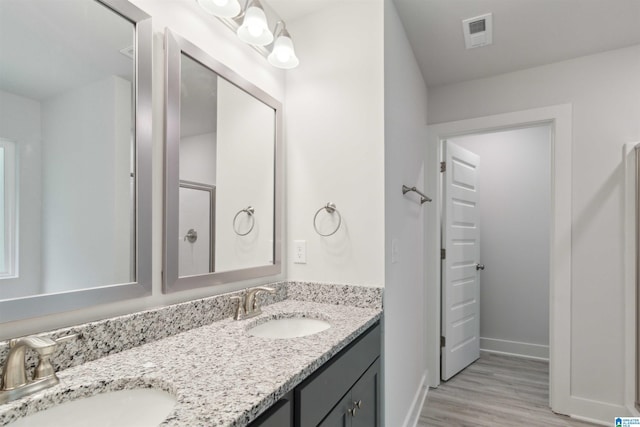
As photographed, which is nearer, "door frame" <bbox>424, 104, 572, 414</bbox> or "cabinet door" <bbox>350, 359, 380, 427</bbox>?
"cabinet door" <bbox>350, 359, 380, 427</bbox>

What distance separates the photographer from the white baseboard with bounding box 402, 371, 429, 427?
6.52 feet

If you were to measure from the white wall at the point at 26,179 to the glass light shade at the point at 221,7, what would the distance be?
2.26 feet

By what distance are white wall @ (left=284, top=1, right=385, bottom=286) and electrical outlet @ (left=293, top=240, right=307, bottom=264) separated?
0.07ft

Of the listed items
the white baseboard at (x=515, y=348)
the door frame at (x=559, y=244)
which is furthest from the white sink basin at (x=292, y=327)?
the white baseboard at (x=515, y=348)

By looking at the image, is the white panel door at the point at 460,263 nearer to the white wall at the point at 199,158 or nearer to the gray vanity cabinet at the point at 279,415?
the white wall at the point at 199,158

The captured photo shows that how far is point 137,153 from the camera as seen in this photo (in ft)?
3.43

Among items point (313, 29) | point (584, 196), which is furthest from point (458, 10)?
point (584, 196)

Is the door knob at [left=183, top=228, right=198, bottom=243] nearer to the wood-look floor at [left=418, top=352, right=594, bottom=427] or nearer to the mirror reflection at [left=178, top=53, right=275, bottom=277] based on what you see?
the mirror reflection at [left=178, top=53, right=275, bottom=277]

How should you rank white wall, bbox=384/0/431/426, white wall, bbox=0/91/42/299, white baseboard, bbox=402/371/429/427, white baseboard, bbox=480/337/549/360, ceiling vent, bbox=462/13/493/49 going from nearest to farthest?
white wall, bbox=0/91/42/299 → white wall, bbox=384/0/431/426 → ceiling vent, bbox=462/13/493/49 → white baseboard, bbox=402/371/429/427 → white baseboard, bbox=480/337/549/360

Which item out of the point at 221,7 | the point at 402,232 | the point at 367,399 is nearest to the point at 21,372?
the point at 367,399

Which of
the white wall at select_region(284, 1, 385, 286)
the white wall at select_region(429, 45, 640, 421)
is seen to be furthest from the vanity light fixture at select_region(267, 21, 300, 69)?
the white wall at select_region(429, 45, 640, 421)

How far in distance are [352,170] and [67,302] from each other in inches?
47.9

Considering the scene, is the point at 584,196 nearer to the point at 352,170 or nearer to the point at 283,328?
the point at 352,170

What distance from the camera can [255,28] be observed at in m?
1.33
